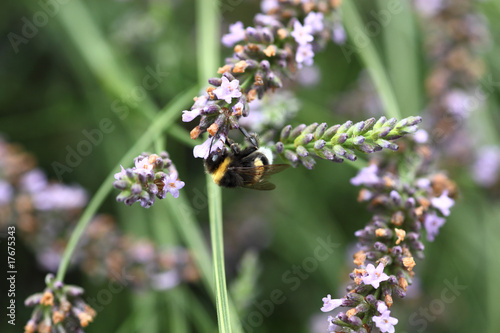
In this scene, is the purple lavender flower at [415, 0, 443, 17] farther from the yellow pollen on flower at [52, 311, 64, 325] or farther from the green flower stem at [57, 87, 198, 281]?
the yellow pollen on flower at [52, 311, 64, 325]

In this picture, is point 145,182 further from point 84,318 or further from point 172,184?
point 84,318

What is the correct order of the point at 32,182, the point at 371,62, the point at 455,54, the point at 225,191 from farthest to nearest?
the point at 225,191 → the point at 455,54 → the point at 32,182 → the point at 371,62

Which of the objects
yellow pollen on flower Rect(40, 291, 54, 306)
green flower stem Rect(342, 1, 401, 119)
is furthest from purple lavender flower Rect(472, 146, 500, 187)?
yellow pollen on flower Rect(40, 291, 54, 306)

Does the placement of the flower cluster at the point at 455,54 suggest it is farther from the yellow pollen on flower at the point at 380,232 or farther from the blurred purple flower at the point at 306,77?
the yellow pollen on flower at the point at 380,232

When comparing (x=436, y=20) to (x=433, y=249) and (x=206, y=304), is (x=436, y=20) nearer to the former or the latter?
(x=433, y=249)

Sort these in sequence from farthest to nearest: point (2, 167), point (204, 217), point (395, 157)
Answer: point (204, 217)
point (2, 167)
point (395, 157)

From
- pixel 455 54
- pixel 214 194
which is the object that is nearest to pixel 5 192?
pixel 214 194

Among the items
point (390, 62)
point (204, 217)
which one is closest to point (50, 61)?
point (204, 217)
